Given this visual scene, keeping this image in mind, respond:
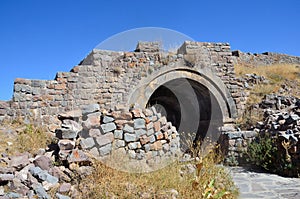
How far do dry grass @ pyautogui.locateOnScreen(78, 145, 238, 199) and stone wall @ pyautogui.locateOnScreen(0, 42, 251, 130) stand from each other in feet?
9.26

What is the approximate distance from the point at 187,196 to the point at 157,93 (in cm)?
712

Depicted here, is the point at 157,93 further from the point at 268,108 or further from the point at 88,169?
the point at 88,169

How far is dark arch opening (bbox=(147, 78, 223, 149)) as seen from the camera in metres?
9.04

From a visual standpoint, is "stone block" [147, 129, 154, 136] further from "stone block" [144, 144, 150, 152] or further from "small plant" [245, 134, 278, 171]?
"small plant" [245, 134, 278, 171]

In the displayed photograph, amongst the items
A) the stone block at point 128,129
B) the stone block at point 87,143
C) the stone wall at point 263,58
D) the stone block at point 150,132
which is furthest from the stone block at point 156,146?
the stone wall at point 263,58

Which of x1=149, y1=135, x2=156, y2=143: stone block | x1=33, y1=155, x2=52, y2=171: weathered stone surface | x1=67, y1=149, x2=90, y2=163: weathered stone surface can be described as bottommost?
x1=33, y1=155, x2=52, y2=171: weathered stone surface

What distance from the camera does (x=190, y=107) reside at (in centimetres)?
1067

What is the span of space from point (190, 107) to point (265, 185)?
20.6 ft

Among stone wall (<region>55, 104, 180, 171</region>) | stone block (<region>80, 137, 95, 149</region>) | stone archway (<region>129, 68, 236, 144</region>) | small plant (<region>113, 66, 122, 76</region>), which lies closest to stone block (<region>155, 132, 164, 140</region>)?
stone wall (<region>55, 104, 180, 171</region>)

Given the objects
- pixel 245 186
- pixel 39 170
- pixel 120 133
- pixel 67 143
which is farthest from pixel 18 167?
pixel 245 186

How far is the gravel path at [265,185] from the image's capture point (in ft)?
12.9

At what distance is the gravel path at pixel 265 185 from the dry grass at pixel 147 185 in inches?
17.9

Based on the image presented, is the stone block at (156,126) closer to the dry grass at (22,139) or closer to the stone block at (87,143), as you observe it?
the stone block at (87,143)

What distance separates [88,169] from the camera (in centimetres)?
355
